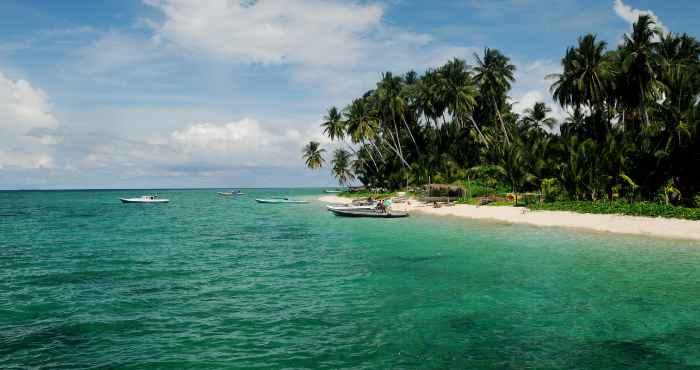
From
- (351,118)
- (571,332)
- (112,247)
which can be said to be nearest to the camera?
(571,332)

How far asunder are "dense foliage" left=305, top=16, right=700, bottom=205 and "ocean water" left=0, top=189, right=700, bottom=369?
418 inches

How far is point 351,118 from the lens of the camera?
73.3 metres

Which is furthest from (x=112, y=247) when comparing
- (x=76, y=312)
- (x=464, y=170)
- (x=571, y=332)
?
(x=464, y=170)

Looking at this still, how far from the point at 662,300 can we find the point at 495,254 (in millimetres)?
8393

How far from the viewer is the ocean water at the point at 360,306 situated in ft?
28.0

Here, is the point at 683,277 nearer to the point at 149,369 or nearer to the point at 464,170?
the point at 149,369

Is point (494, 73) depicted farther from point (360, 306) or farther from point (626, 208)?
point (360, 306)

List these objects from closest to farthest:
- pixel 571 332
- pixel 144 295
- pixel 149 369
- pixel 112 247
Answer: pixel 149 369 → pixel 571 332 → pixel 144 295 → pixel 112 247

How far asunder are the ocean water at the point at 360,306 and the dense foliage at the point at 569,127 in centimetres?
1061

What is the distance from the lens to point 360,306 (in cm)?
1204

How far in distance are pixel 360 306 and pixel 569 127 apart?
5709 cm

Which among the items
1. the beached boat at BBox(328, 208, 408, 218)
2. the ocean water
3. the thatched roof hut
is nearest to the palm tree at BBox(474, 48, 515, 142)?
the thatched roof hut

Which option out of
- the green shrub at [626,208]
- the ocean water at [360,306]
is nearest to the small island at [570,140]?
the green shrub at [626,208]

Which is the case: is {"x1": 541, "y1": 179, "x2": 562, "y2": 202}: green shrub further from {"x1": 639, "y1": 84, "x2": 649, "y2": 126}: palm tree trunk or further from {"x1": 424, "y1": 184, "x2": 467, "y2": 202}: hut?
{"x1": 424, "y1": 184, "x2": 467, "y2": 202}: hut
